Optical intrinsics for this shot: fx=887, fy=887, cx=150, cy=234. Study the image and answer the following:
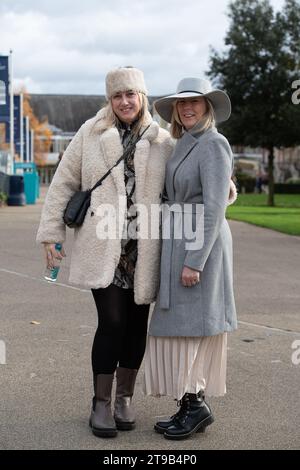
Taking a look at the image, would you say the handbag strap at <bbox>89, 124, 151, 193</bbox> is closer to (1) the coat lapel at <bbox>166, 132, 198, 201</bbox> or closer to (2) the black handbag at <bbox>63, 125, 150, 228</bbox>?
(2) the black handbag at <bbox>63, 125, 150, 228</bbox>

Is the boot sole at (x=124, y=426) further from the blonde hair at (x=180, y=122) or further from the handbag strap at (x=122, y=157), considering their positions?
the blonde hair at (x=180, y=122)

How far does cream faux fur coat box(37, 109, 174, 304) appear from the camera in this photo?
15.1ft

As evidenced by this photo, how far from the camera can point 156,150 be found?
15.6 ft

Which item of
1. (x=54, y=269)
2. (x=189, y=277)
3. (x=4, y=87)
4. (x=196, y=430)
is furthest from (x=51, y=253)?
(x=4, y=87)

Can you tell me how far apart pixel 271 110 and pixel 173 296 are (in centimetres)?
3407

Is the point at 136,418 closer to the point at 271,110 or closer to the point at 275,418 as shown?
the point at 275,418

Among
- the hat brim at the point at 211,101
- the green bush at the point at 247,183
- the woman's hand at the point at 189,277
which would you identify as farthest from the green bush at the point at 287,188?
the woman's hand at the point at 189,277

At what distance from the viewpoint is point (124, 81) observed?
4.70 meters

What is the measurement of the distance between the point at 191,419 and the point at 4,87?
2421 cm

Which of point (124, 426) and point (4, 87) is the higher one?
point (4, 87)

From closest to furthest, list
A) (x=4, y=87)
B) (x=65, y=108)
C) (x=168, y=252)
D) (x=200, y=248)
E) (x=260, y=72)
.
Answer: (x=200, y=248) < (x=168, y=252) < (x=4, y=87) < (x=260, y=72) < (x=65, y=108)

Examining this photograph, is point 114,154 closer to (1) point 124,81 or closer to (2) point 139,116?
(2) point 139,116

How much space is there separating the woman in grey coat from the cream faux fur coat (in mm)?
82
